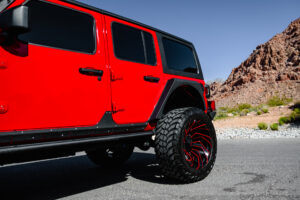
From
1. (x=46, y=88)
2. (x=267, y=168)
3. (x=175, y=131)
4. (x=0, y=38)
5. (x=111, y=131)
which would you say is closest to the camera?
(x=0, y=38)

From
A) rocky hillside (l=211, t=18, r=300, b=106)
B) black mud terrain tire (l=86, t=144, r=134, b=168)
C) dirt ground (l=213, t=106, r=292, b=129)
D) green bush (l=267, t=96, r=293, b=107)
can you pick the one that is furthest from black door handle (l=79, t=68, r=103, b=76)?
rocky hillside (l=211, t=18, r=300, b=106)

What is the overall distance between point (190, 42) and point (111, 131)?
8.11 ft

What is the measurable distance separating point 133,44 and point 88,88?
1.00 metres

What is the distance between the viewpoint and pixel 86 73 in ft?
8.34

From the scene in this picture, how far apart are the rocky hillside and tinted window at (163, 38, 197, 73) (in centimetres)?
4107

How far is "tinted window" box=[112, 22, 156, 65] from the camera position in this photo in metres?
3.01

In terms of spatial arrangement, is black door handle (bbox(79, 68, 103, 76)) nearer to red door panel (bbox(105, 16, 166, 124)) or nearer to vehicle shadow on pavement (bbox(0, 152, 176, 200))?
red door panel (bbox(105, 16, 166, 124))

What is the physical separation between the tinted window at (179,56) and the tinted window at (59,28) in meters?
1.35

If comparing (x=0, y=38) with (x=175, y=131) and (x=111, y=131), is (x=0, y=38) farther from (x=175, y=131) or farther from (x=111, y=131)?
(x=175, y=131)

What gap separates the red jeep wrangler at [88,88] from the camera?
2.07 metres

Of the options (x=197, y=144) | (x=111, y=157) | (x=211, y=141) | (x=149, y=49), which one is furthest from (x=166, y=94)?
(x=111, y=157)

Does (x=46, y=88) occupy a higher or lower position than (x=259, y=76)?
lower

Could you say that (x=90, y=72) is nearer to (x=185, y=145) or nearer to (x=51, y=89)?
(x=51, y=89)

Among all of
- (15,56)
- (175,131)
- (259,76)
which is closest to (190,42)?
(175,131)
